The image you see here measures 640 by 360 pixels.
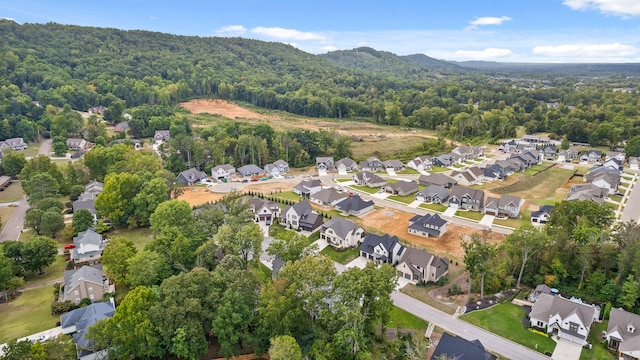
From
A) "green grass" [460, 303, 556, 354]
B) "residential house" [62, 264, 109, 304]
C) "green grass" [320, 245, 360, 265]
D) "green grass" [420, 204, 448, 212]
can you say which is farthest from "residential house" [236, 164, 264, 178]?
"green grass" [460, 303, 556, 354]

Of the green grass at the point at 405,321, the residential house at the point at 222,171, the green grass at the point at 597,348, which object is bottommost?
the green grass at the point at 597,348

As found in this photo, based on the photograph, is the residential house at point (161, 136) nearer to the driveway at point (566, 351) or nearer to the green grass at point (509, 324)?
the green grass at point (509, 324)

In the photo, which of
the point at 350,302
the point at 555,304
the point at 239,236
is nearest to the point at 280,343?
the point at 350,302

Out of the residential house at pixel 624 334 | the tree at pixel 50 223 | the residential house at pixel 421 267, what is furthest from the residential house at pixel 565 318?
the tree at pixel 50 223

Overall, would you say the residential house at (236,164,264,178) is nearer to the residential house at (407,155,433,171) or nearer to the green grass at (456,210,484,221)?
the residential house at (407,155,433,171)

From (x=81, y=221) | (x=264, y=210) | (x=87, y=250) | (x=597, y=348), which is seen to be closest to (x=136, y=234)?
(x=81, y=221)

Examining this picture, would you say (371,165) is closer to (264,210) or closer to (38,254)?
(264,210)
